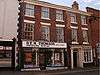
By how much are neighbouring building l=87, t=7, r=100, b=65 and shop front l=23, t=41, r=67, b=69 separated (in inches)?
224

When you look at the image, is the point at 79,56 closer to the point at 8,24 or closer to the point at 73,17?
the point at 73,17

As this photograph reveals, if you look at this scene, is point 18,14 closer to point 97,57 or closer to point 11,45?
point 11,45

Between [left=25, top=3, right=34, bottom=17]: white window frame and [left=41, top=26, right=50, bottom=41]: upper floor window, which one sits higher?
[left=25, top=3, right=34, bottom=17]: white window frame

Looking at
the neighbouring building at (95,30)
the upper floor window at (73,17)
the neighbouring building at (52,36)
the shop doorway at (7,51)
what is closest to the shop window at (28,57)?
the neighbouring building at (52,36)

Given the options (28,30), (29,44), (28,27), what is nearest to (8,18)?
(28,27)

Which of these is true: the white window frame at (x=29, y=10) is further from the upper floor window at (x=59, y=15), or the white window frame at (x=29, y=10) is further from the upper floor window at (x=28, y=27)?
the upper floor window at (x=59, y=15)

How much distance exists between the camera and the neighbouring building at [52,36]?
20688mm

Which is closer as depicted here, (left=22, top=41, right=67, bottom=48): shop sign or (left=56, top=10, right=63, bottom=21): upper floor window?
(left=22, top=41, right=67, bottom=48): shop sign

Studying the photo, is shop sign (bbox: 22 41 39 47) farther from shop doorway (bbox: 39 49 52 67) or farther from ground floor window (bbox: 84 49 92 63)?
ground floor window (bbox: 84 49 92 63)

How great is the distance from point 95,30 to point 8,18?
12.8 metres

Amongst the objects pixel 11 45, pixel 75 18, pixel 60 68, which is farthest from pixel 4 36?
pixel 75 18

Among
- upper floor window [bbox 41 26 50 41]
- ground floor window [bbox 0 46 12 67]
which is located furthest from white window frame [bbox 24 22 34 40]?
ground floor window [bbox 0 46 12 67]

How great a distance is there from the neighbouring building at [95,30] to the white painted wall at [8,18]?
37.2 feet

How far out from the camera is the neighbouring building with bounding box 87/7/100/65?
88.4 ft
